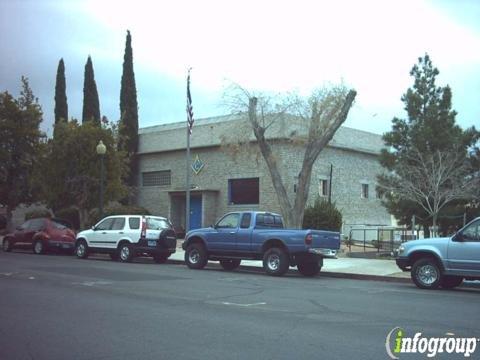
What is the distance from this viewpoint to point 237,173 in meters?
33.3

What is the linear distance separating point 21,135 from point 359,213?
20.4m

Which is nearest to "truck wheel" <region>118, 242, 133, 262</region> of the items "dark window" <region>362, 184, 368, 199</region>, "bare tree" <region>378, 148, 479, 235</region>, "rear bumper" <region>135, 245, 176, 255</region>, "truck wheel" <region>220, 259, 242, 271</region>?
"rear bumper" <region>135, 245, 176, 255</region>

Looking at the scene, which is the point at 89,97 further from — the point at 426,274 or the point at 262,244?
the point at 426,274

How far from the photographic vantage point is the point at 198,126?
35.9m

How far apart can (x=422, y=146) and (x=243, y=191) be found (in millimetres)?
11988

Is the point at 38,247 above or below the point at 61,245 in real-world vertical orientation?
below

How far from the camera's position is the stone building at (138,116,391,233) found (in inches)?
1259

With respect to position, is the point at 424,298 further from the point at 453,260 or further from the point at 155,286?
the point at 155,286

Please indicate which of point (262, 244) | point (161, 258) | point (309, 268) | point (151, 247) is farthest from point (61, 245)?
point (309, 268)

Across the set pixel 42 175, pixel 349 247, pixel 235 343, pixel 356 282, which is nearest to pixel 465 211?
pixel 349 247

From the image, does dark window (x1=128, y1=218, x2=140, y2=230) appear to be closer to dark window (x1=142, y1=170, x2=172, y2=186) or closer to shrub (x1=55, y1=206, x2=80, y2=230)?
dark window (x1=142, y1=170, x2=172, y2=186)

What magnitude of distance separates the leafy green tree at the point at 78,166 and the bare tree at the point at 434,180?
48.0 ft

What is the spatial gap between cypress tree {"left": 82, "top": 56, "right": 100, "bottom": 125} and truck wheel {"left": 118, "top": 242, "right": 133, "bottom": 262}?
21057 millimetres

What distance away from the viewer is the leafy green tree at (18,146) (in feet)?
110
